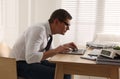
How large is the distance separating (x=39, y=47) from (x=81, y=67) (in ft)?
1.68

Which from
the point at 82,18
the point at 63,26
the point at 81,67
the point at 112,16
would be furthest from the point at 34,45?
the point at 112,16

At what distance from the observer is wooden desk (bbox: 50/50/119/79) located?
1544mm

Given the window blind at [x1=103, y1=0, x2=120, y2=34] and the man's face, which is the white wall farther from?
the man's face

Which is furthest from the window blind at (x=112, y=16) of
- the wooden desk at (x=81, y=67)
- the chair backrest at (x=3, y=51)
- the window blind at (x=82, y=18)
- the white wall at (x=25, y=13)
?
the wooden desk at (x=81, y=67)

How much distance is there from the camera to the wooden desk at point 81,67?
154cm

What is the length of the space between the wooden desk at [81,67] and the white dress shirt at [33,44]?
0.26 metres

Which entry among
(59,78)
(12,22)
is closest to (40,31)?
(59,78)

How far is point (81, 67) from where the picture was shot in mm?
1638

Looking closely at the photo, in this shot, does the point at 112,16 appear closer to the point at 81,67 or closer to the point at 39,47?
the point at 39,47

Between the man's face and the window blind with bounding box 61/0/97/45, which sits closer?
the man's face

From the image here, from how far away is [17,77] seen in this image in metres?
2.07

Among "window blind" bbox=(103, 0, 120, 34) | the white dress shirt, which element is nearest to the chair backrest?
the white dress shirt

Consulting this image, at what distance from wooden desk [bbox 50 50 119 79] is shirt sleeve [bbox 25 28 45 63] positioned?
9.6 inches

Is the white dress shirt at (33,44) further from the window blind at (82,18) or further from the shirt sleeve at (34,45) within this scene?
the window blind at (82,18)
